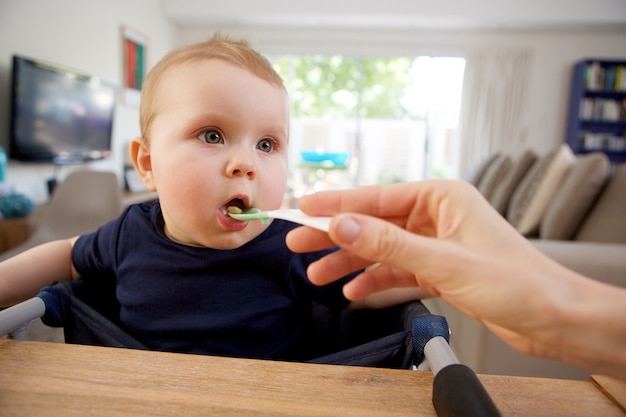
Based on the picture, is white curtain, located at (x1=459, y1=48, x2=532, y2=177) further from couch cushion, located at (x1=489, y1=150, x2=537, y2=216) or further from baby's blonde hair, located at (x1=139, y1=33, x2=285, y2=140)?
baby's blonde hair, located at (x1=139, y1=33, x2=285, y2=140)

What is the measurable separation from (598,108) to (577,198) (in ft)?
15.9

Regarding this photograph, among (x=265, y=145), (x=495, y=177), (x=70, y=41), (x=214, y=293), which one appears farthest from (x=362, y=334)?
(x=70, y=41)

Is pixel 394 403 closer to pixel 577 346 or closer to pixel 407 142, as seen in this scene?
pixel 577 346

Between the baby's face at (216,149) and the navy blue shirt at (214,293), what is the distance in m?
0.08

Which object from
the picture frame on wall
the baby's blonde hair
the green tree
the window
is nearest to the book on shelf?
the window

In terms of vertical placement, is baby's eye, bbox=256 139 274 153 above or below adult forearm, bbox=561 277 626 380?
above

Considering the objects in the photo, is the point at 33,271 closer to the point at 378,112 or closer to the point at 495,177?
the point at 495,177

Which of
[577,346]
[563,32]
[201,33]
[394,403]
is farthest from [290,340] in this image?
[563,32]

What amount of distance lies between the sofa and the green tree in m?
3.21

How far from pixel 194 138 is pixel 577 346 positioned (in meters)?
0.60

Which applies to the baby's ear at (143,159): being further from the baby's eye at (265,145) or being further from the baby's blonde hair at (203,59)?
the baby's eye at (265,145)

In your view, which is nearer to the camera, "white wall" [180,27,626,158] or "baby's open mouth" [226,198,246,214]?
"baby's open mouth" [226,198,246,214]

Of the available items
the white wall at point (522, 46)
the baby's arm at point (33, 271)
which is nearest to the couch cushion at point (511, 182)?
the baby's arm at point (33, 271)

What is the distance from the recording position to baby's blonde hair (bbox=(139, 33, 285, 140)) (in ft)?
2.48
